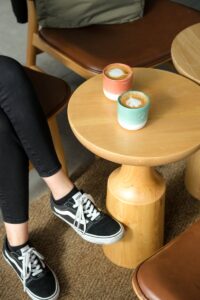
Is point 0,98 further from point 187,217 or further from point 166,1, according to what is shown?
point 166,1

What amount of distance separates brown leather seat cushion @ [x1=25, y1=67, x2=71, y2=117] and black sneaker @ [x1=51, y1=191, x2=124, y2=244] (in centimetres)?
26

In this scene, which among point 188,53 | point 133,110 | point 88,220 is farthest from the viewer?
point 188,53

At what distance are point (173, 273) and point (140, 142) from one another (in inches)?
12.0

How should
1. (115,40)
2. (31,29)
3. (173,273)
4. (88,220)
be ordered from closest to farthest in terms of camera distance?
(173,273), (88,220), (115,40), (31,29)

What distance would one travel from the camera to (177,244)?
0.88 meters

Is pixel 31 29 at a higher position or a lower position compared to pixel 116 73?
lower

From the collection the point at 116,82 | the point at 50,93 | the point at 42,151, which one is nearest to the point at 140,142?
the point at 116,82

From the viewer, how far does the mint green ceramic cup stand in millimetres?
963

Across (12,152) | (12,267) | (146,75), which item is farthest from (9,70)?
(12,267)

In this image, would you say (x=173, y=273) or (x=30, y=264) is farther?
(x=30, y=264)

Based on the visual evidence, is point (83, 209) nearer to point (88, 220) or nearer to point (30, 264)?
point (88, 220)

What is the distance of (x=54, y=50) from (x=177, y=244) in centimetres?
91

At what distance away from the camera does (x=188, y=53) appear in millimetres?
1323

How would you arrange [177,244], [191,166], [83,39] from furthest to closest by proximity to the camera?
[83,39]
[191,166]
[177,244]
